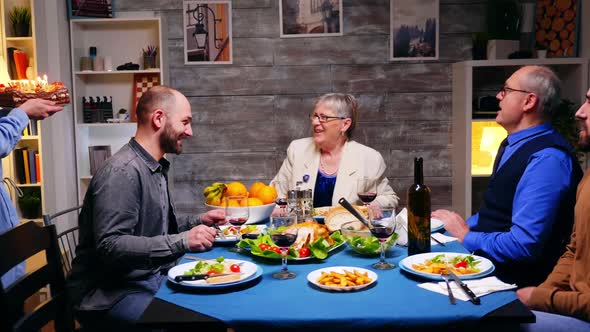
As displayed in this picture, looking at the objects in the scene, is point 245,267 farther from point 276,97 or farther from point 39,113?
point 276,97

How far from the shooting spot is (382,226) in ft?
5.86

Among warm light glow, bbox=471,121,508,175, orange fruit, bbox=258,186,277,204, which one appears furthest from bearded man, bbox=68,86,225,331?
warm light glow, bbox=471,121,508,175

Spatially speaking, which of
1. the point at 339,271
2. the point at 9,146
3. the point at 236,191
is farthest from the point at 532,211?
the point at 9,146

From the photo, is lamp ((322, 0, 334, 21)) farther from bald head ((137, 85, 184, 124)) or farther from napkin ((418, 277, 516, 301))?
napkin ((418, 277, 516, 301))

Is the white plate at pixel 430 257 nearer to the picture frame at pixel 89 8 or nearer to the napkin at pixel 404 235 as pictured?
the napkin at pixel 404 235

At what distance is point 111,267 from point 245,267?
587mm

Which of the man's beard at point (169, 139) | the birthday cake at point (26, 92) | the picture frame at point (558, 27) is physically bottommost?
the man's beard at point (169, 139)

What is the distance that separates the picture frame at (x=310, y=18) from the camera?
426cm

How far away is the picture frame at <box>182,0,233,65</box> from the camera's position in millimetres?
4277

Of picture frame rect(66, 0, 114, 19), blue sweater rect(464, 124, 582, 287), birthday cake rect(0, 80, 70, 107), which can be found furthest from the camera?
picture frame rect(66, 0, 114, 19)

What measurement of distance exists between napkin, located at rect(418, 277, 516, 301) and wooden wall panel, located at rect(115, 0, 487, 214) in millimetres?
2766

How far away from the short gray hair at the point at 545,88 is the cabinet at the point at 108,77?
2.62 m

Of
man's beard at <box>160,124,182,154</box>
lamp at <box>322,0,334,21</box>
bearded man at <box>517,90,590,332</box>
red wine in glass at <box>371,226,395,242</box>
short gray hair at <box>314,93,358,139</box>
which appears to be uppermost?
lamp at <box>322,0,334,21</box>

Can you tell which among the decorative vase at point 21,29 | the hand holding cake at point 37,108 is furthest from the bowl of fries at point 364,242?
the decorative vase at point 21,29
